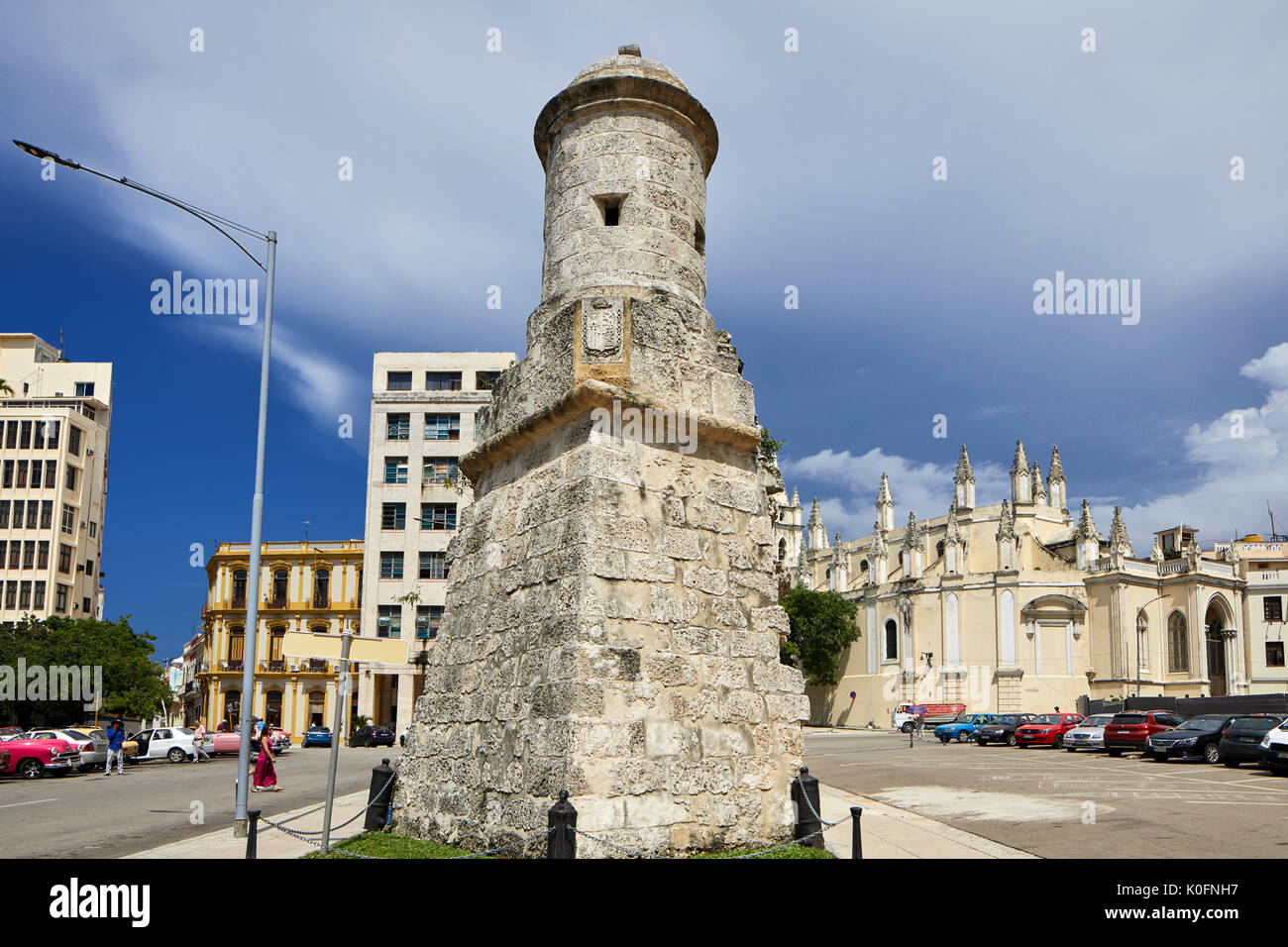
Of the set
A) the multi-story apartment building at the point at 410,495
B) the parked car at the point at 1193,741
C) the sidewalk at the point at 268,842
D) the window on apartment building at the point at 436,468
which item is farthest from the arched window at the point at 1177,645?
the sidewalk at the point at 268,842

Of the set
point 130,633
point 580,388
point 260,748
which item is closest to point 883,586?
point 130,633

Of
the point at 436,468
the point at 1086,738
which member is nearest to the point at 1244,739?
the point at 1086,738

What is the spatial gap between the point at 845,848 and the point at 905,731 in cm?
4132

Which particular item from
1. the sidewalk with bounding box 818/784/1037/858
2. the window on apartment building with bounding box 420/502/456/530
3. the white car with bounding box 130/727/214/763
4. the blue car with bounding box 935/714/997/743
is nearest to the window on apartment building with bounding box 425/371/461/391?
the window on apartment building with bounding box 420/502/456/530

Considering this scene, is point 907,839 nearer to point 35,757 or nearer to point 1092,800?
point 1092,800

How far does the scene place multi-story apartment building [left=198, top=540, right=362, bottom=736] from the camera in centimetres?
4616

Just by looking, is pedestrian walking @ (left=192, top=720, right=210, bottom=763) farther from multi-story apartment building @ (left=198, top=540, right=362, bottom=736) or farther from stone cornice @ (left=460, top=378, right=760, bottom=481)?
stone cornice @ (left=460, top=378, right=760, bottom=481)

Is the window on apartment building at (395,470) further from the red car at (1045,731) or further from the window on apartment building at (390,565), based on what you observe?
the red car at (1045,731)

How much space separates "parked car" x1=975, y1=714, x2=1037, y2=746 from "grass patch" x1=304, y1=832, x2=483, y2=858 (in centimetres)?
3125

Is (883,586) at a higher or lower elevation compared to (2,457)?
lower

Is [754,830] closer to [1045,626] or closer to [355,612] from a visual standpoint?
[355,612]

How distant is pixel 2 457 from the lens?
50.6m

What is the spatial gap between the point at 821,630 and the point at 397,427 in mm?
29937

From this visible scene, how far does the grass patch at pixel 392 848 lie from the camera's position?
7629 mm
